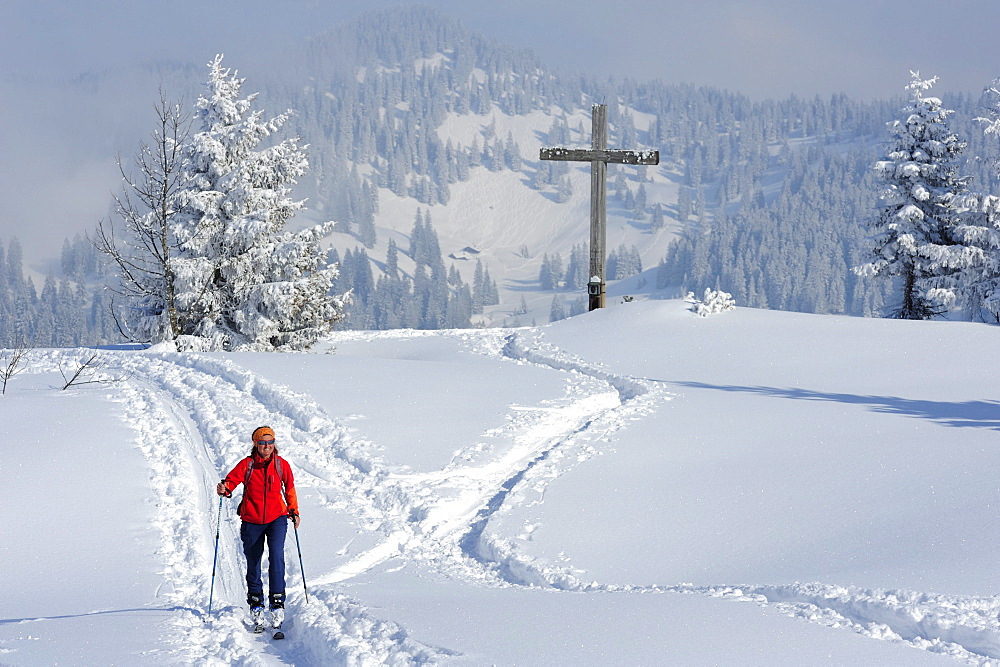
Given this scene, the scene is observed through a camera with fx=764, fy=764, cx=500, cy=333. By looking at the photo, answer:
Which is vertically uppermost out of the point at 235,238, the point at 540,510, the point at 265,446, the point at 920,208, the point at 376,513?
the point at 920,208

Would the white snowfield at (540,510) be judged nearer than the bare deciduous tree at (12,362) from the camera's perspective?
Yes

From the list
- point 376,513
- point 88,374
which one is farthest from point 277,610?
point 88,374

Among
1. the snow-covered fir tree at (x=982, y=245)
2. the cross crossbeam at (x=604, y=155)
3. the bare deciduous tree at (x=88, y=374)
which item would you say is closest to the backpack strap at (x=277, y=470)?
the bare deciduous tree at (x=88, y=374)

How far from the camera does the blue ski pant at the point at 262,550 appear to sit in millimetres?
6625

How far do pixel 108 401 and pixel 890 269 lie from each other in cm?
2539

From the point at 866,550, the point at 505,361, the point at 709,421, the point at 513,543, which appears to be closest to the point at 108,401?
the point at 505,361

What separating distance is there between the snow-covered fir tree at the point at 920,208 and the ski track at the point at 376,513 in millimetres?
15729

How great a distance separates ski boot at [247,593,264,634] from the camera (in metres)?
6.39

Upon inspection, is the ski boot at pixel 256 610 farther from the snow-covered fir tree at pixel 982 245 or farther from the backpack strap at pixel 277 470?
the snow-covered fir tree at pixel 982 245

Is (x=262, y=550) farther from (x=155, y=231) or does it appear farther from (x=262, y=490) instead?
(x=155, y=231)

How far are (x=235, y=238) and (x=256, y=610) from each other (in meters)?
21.0

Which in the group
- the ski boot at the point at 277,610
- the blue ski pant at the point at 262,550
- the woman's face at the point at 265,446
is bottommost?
the ski boot at the point at 277,610

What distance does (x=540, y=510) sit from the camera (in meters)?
9.22

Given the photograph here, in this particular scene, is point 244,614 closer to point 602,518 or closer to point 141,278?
point 602,518
